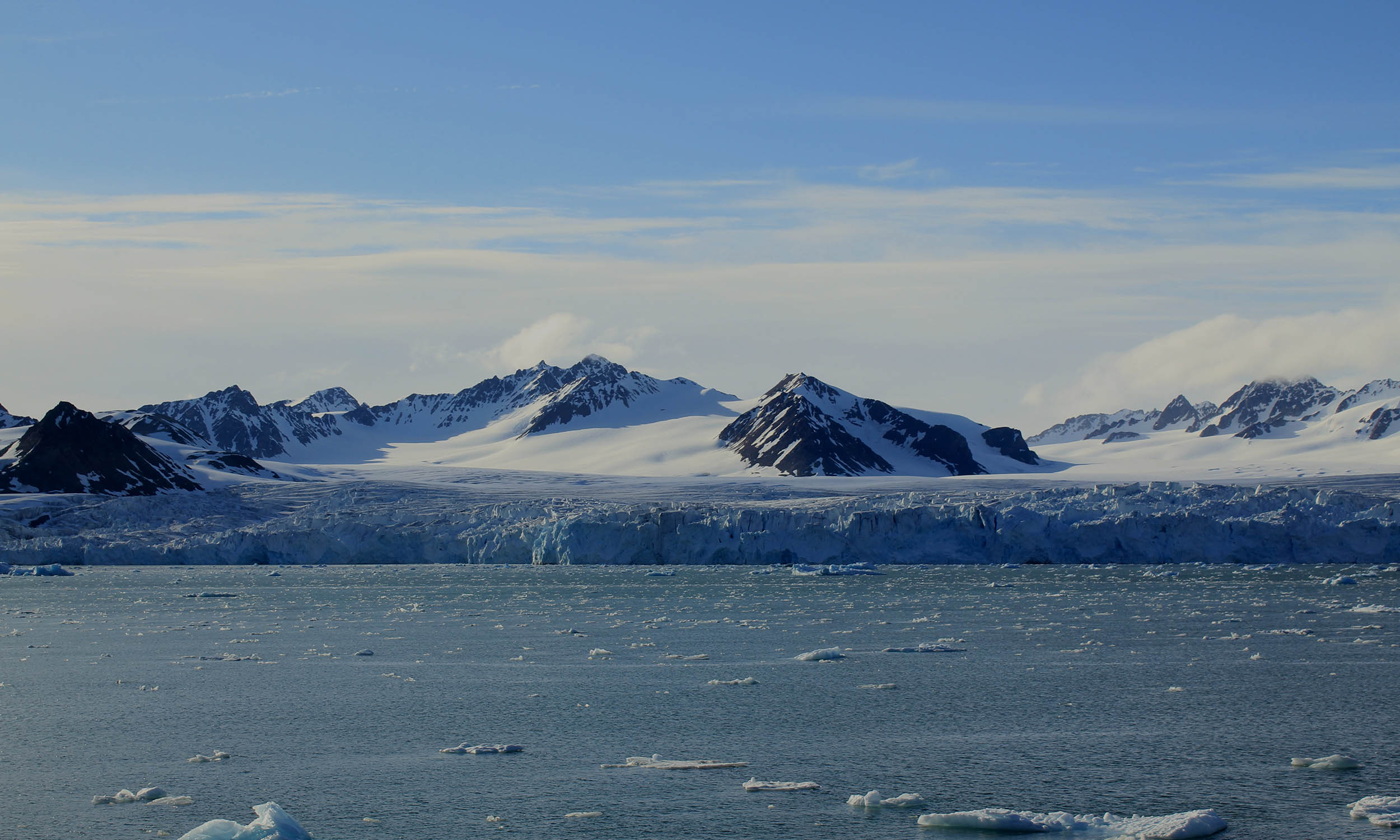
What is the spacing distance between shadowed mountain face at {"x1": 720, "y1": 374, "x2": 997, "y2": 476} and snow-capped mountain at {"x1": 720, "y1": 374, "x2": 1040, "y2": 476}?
9 cm

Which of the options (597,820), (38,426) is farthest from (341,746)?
(38,426)

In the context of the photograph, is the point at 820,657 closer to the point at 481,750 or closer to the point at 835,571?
the point at 481,750

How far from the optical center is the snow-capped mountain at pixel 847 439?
126625mm

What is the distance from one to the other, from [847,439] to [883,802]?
121 m

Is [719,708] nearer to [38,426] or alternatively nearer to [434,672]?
[434,672]

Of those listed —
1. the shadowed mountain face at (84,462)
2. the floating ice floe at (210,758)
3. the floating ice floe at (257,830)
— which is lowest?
the floating ice floe at (210,758)

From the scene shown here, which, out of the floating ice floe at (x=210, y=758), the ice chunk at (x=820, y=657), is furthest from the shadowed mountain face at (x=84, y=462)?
the floating ice floe at (x=210, y=758)

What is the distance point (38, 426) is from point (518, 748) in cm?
7018

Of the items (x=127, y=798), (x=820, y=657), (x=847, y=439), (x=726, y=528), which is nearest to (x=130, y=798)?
(x=127, y=798)

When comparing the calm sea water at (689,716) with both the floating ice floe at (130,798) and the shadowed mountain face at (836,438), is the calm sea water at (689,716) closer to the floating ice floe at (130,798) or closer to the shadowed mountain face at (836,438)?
the floating ice floe at (130,798)

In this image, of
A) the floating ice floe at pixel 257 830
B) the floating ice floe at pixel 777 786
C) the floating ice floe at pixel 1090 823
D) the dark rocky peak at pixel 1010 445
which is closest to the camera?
the floating ice floe at pixel 257 830

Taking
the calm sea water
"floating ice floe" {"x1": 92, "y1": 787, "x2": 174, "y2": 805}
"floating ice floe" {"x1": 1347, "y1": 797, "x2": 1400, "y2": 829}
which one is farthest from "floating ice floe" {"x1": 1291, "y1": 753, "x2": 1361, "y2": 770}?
"floating ice floe" {"x1": 92, "y1": 787, "x2": 174, "y2": 805}

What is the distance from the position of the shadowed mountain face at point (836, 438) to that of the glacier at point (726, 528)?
205 feet

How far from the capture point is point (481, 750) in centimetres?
1418
